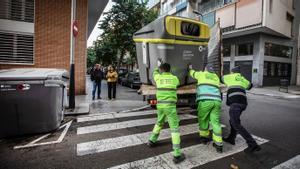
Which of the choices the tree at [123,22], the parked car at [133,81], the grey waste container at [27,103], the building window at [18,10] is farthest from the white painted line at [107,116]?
the tree at [123,22]

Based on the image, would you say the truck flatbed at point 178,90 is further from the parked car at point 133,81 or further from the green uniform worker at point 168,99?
the parked car at point 133,81

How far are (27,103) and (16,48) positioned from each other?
24.1 feet

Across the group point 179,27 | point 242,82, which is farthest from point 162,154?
point 179,27

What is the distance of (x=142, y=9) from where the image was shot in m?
25.6

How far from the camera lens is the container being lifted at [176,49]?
19.0ft

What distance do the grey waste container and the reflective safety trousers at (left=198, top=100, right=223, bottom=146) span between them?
144 inches

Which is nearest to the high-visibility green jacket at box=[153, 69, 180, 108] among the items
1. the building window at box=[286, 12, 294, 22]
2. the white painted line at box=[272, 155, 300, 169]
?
the white painted line at box=[272, 155, 300, 169]

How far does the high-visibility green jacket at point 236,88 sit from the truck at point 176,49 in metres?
1.55

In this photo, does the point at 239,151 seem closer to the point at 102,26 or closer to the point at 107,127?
the point at 107,127

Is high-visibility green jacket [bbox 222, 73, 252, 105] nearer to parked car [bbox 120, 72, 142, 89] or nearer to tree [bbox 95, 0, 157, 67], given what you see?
parked car [bbox 120, 72, 142, 89]

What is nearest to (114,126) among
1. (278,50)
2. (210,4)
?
(210,4)

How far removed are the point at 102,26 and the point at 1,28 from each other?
50.6 feet

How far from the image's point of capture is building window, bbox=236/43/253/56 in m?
23.7

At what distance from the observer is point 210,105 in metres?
4.50
